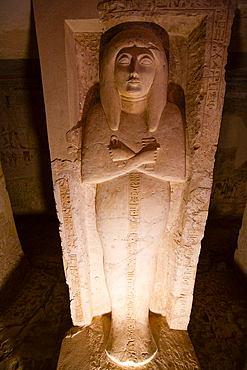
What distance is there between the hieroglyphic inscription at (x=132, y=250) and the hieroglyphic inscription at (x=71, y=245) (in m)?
0.45

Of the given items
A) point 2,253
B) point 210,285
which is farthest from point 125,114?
point 210,285

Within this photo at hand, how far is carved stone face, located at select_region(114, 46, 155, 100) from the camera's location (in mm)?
1504

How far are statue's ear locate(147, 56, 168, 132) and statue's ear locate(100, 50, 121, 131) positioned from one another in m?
0.22

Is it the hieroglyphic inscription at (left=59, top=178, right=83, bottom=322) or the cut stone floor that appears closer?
the hieroglyphic inscription at (left=59, top=178, right=83, bottom=322)

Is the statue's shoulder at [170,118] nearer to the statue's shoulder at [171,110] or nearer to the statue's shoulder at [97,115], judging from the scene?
the statue's shoulder at [171,110]

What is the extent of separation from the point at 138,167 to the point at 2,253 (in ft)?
7.59

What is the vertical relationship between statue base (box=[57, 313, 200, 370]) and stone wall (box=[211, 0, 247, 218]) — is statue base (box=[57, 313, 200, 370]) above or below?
below

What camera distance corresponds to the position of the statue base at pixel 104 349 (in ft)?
6.68

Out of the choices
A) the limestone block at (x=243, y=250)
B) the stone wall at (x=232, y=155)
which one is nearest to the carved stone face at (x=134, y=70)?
the limestone block at (x=243, y=250)

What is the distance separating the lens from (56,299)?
308cm

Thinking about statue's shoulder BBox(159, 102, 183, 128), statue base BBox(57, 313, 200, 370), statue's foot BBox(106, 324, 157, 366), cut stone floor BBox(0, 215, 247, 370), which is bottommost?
cut stone floor BBox(0, 215, 247, 370)

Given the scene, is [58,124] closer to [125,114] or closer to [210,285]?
[125,114]

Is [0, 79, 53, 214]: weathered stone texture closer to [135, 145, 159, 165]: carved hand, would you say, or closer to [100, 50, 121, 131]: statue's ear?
[100, 50, 121, 131]: statue's ear

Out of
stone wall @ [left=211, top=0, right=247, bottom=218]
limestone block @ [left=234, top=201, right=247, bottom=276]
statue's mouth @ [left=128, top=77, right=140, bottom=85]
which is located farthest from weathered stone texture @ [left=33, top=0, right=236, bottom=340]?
stone wall @ [left=211, top=0, right=247, bottom=218]
